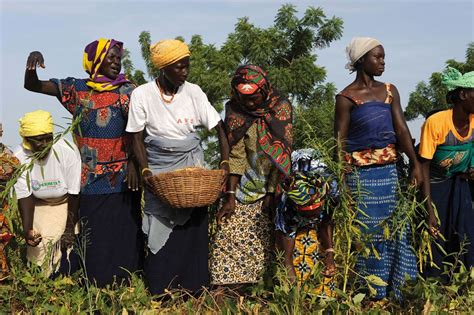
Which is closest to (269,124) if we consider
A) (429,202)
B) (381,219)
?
(381,219)

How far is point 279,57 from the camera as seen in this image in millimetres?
16750

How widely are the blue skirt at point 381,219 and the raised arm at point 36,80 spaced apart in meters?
2.52

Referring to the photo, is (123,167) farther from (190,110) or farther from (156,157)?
(190,110)

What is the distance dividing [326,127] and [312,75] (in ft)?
12.3

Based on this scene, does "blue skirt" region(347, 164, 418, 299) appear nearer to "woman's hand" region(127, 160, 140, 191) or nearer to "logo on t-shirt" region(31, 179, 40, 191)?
"woman's hand" region(127, 160, 140, 191)

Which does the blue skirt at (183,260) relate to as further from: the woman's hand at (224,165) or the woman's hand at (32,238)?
the woman's hand at (32,238)

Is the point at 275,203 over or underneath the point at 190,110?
underneath

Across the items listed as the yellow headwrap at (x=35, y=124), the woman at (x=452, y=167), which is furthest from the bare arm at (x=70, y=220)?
the woman at (x=452, y=167)

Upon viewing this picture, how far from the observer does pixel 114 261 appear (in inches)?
207

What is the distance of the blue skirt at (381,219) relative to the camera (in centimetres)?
495

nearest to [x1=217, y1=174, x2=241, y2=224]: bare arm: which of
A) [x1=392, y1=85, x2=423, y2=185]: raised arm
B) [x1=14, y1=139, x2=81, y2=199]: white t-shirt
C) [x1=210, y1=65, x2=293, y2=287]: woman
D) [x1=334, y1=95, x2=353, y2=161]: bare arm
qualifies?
[x1=210, y1=65, x2=293, y2=287]: woman

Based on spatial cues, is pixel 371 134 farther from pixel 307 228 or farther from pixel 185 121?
pixel 185 121

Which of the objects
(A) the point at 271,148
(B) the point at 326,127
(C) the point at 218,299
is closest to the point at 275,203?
(A) the point at 271,148

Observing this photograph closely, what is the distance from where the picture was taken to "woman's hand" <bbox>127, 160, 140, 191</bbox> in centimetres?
507
